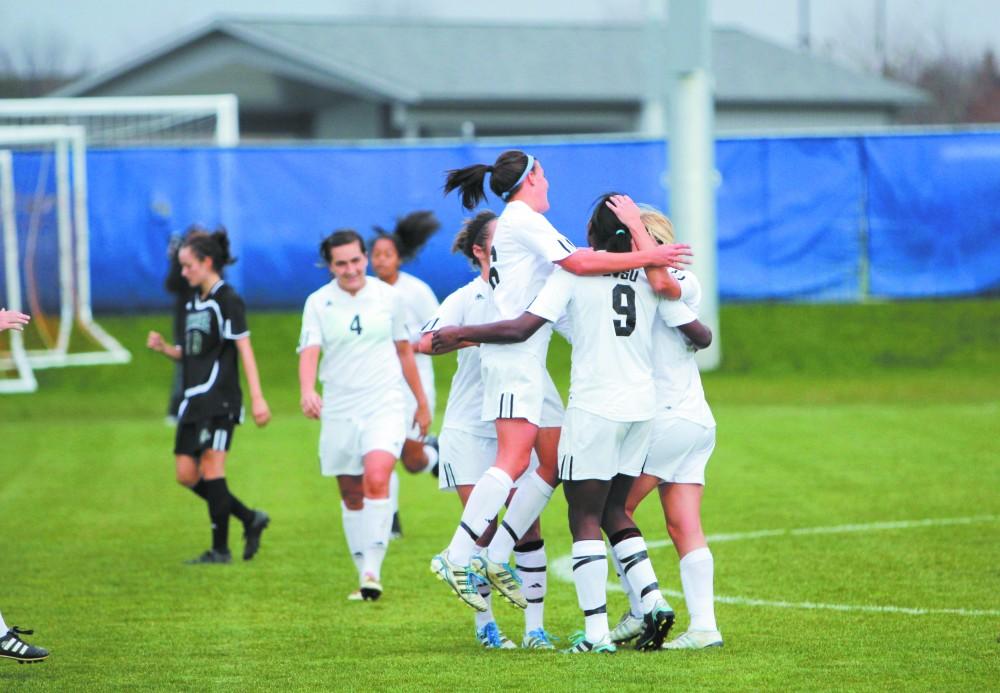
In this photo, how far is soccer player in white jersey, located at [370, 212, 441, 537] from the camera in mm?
10172

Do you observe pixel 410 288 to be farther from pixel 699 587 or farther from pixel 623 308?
pixel 699 587

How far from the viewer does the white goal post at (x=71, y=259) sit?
20.2 meters

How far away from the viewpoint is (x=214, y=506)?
9812 millimetres

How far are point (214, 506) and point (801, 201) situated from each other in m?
12.7

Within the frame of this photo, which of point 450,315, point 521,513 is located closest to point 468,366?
point 450,315

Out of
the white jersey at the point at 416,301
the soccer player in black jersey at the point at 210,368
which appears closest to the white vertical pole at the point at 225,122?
the white jersey at the point at 416,301

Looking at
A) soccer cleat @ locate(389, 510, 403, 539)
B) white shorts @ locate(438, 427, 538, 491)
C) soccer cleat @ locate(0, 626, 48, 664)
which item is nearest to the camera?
soccer cleat @ locate(0, 626, 48, 664)

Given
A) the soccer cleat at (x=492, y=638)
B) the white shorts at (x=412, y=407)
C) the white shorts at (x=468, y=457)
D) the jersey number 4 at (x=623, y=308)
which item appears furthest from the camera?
the white shorts at (x=412, y=407)

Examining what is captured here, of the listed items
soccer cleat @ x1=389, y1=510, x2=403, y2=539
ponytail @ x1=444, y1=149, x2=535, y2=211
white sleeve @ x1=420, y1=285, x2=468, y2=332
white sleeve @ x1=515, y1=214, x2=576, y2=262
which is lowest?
soccer cleat @ x1=389, y1=510, x2=403, y2=539

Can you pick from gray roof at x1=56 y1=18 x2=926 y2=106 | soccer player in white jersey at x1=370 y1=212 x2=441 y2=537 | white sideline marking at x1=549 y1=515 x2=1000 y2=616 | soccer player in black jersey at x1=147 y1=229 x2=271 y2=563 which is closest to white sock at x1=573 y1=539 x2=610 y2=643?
white sideline marking at x1=549 y1=515 x2=1000 y2=616

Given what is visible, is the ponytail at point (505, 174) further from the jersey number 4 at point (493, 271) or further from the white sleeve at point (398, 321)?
the white sleeve at point (398, 321)

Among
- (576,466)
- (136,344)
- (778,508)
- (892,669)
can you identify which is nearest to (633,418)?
(576,466)

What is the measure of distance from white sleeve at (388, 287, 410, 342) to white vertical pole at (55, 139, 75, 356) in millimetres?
12337

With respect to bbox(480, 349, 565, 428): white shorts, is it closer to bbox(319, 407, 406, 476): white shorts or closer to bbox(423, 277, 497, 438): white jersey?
bbox(423, 277, 497, 438): white jersey
